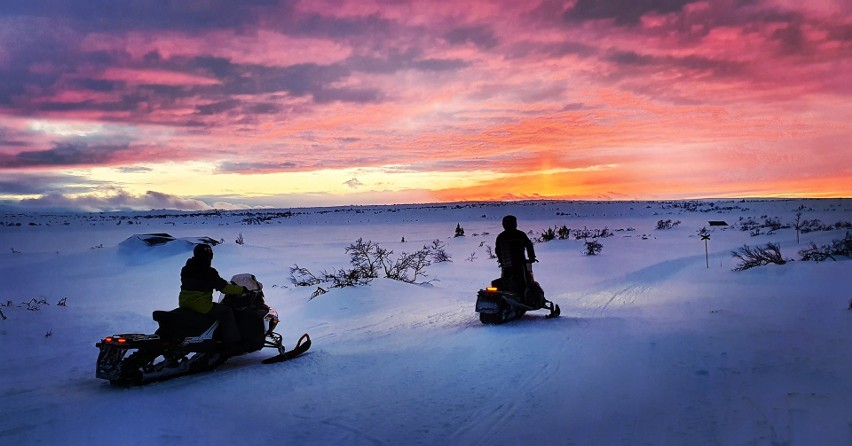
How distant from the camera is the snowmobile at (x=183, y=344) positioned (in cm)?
706

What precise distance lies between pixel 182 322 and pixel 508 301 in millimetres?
5679

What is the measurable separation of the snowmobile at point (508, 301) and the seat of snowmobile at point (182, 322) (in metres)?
4.83

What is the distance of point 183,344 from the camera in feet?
24.8

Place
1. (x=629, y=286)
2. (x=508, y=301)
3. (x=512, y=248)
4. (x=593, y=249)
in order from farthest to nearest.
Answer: (x=593, y=249) → (x=629, y=286) → (x=512, y=248) → (x=508, y=301)

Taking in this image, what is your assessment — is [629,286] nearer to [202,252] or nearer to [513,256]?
[513,256]

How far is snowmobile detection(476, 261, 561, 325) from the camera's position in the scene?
34.6 feet

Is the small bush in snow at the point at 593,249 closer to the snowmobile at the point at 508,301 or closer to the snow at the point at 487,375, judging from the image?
the snow at the point at 487,375

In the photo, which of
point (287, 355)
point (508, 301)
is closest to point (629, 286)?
point (508, 301)

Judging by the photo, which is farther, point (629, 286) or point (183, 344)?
point (629, 286)

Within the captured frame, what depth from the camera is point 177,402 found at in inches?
254

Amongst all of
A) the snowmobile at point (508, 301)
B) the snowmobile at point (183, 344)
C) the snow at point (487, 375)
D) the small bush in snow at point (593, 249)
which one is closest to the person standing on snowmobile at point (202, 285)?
the snowmobile at point (183, 344)

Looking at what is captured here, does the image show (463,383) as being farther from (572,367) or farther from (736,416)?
(736,416)

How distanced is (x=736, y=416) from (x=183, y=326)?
21.4 ft

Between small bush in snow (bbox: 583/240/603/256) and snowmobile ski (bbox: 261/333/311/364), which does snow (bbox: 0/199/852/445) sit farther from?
small bush in snow (bbox: 583/240/603/256)
